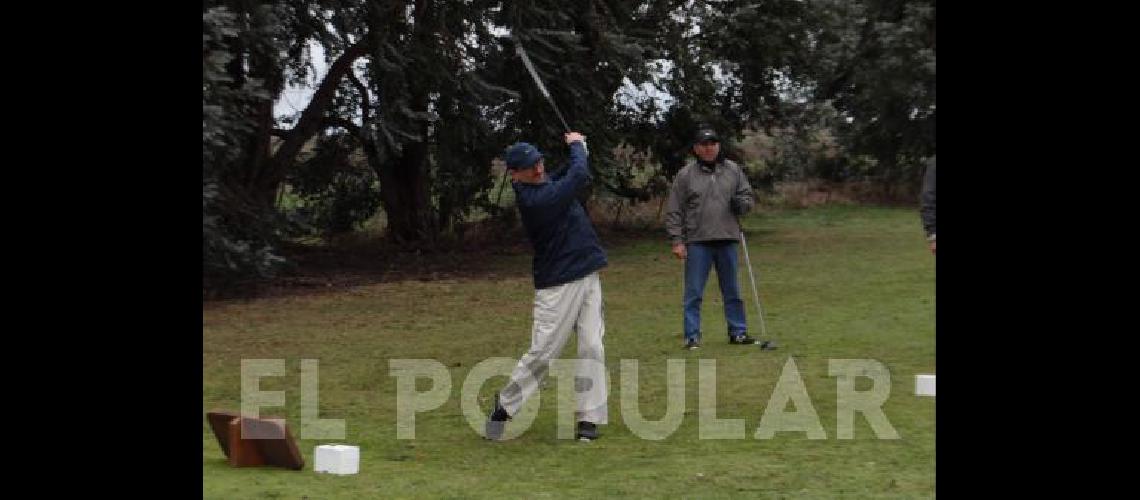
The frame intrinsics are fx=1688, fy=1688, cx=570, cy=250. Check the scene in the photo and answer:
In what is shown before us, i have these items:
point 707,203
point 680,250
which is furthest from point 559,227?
point 707,203

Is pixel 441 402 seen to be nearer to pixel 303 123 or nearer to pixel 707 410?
pixel 707 410

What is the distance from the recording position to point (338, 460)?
938 cm

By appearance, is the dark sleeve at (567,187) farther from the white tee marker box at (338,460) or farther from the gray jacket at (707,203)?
the gray jacket at (707,203)

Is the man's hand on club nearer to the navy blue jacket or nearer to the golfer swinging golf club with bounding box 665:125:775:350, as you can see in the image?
the golfer swinging golf club with bounding box 665:125:775:350

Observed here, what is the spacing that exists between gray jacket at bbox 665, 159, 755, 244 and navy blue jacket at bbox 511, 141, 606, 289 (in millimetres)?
4711

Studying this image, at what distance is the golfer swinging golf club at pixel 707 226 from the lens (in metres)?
15.4

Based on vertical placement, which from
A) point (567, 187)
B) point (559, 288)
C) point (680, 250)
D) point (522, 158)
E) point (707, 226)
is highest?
point (522, 158)

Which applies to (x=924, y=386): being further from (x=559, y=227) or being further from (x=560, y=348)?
(x=559, y=227)

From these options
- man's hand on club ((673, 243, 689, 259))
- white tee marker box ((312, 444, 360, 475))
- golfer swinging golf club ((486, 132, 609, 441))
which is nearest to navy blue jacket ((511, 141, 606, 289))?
golfer swinging golf club ((486, 132, 609, 441))

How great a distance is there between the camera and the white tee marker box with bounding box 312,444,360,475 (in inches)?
369

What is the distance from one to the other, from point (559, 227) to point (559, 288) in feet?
1.28
